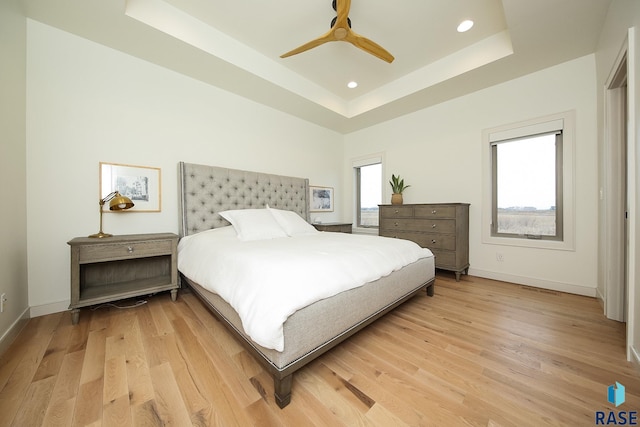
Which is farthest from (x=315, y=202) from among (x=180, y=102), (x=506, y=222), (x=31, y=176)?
(x=31, y=176)

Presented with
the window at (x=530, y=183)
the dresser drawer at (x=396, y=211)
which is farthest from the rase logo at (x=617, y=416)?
the dresser drawer at (x=396, y=211)

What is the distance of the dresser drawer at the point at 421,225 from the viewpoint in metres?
3.00

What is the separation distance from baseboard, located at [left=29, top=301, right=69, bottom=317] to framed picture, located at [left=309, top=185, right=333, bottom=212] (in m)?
3.16

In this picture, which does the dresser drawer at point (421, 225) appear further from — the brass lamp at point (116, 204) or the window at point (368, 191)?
the brass lamp at point (116, 204)

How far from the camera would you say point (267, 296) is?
1152mm

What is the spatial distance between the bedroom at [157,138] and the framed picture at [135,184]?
3.0 inches

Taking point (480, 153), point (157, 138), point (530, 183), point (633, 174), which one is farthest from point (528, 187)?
point (157, 138)

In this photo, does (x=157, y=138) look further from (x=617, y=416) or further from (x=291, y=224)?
(x=617, y=416)

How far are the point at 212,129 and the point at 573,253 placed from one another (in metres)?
4.48

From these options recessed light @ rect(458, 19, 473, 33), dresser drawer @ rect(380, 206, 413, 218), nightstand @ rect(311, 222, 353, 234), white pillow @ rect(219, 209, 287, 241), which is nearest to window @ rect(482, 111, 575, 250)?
dresser drawer @ rect(380, 206, 413, 218)

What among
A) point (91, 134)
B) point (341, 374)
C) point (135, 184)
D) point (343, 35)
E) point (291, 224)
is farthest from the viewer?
point (291, 224)

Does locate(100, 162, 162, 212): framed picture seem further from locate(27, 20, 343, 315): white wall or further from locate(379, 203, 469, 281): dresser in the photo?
locate(379, 203, 469, 281): dresser

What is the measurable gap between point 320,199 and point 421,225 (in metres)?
1.86

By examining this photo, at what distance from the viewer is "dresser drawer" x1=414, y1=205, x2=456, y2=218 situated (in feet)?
9.75
